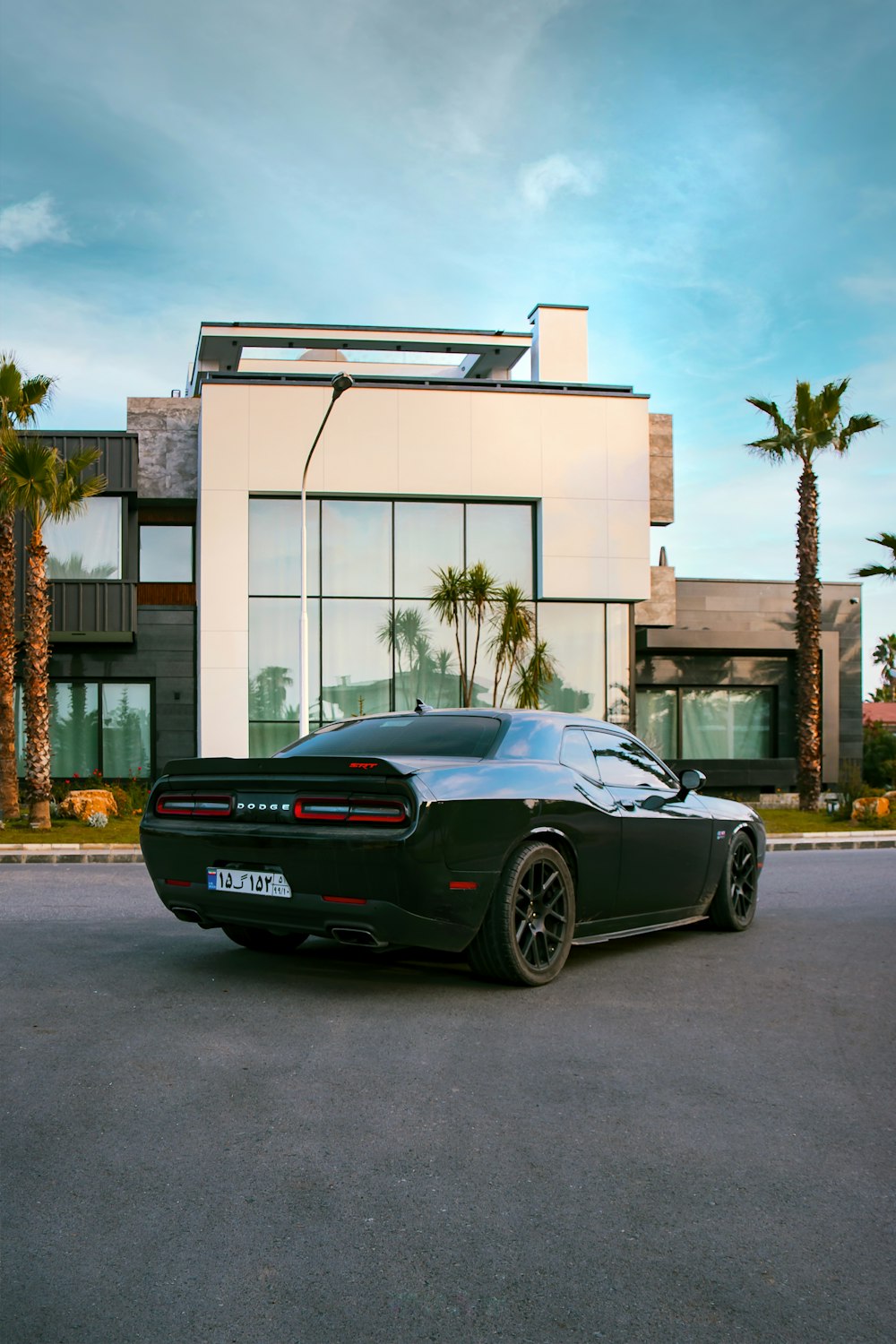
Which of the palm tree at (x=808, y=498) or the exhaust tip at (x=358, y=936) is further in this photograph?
the palm tree at (x=808, y=498)

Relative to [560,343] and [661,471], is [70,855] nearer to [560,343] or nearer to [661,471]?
[661,471]

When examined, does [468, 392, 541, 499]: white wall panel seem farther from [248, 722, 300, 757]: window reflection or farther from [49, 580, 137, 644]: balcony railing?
[49, 580, 137, 644]: balcony railing

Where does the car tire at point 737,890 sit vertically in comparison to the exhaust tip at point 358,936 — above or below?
below

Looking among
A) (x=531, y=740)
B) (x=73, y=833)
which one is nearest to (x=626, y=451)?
(x=73, y=833)

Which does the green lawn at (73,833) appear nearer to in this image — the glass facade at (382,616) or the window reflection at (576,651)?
the glass facade at (382,616)

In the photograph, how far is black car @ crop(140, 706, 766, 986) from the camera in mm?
6023

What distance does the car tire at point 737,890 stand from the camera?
873 cm

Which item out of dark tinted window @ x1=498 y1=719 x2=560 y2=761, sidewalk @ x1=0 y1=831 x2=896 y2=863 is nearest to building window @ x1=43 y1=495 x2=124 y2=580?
sidewalk @ x1=0 y1=831 x2=896 y2=863

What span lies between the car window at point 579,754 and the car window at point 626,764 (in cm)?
6

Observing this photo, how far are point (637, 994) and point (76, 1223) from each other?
12.4ft

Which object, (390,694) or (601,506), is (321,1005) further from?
(601,506)

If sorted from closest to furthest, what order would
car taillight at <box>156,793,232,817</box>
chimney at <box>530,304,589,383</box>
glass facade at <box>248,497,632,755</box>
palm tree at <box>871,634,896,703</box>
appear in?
car taillight at <box>156,793,232,817</box> → glass facade at <box>248,497,632,755</box> → chimney at <box>530,304,589,383</box> → palm tree at <box>871,634,896,703</box>

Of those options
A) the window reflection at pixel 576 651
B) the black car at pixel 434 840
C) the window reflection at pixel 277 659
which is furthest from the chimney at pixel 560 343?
the black car at pixel 434 840

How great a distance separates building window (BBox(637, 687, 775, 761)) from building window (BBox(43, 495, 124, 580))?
1409 cm
